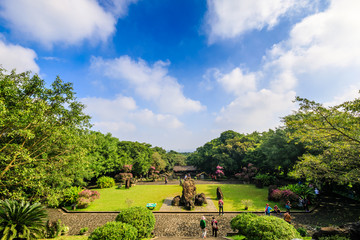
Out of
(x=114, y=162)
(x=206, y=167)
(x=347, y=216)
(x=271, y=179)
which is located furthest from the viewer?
(x=206, y=167)

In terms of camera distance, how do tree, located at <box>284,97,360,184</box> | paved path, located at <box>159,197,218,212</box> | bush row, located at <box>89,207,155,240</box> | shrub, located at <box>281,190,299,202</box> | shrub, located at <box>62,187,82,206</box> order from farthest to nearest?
shrub, located at <box>62,187,82,206</box> < shrub, located at <box>281,190,299,202</box> < paved path, located at <box>159,197,218,212</box> < tree, located at <box>284,97,360,184</box> < bush row, located at <box>89,207,155,240</box>

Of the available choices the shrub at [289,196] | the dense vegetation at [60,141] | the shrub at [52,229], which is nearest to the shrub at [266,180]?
the dense vegetation at [60,141]

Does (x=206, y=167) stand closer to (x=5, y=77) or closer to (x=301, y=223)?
(x=301, y=223)


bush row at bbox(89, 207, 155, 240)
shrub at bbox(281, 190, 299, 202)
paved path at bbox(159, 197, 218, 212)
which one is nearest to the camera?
bush row at bbox(89, 207, 155, 240)

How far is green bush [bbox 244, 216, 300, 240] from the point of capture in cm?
707

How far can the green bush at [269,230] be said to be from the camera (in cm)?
707

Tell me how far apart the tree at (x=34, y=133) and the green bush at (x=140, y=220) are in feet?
20.0

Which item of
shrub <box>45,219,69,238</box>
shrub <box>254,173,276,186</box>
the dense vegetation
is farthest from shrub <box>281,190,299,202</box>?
shrub <box>45,219,69,238</box>

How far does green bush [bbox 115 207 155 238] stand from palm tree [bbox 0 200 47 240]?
5.11 metres

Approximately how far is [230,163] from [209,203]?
20494 millimetres

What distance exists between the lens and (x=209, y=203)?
56.6 feet

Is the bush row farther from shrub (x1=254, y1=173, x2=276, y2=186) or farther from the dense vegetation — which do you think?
shrub (x1=254, y1=173, x2=276, y2=186)

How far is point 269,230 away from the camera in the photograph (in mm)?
7289

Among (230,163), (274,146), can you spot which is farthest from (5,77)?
(230,163)
